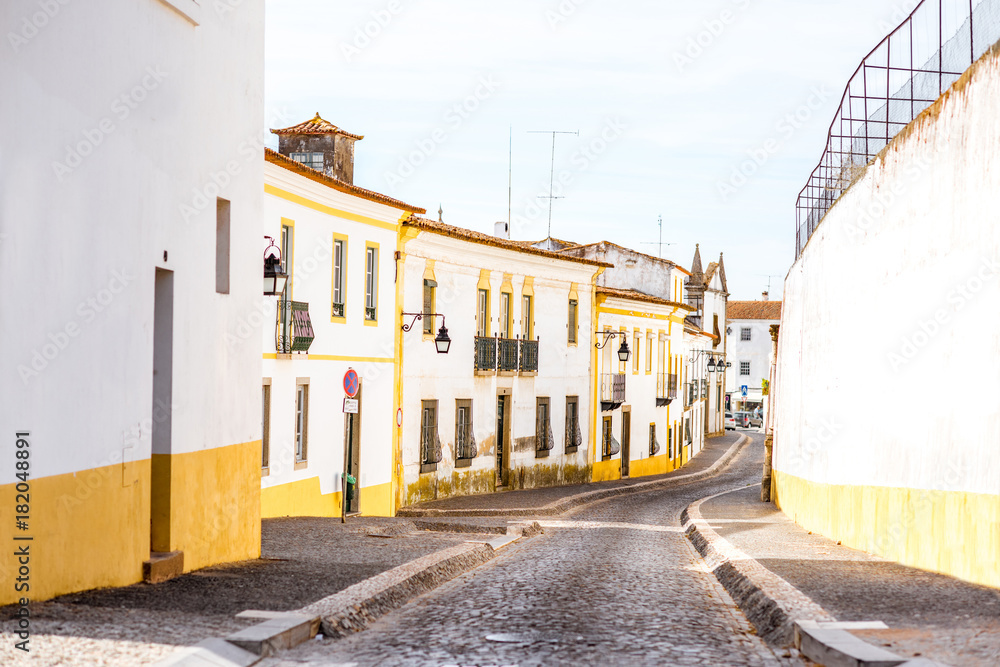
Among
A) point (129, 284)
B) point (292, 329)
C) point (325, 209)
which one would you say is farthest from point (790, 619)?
point (325, 209)

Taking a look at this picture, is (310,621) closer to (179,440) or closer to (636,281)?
(179,440)

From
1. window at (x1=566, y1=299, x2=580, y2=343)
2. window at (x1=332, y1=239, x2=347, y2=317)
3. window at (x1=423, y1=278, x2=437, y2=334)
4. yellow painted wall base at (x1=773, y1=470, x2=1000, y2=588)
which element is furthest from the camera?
window at (x1=566, y1=299, x2=580, y2=343)

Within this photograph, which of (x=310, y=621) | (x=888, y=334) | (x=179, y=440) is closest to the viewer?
(x=310, y=621)

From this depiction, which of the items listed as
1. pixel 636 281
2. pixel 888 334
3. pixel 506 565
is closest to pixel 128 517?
pixel 506 565

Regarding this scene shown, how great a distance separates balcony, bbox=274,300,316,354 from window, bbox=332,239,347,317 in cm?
169

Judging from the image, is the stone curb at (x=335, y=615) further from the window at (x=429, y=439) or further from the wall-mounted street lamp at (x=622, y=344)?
Answer: the wall-mounted street lamp at (x=622, y=344)

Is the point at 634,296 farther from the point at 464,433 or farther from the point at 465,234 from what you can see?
the point at 465,234

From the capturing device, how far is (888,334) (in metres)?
13.3

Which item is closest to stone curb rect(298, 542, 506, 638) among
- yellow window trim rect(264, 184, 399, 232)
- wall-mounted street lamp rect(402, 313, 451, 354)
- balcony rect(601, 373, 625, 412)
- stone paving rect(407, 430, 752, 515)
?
yellow window trim rect(264, 184, 399, 232)

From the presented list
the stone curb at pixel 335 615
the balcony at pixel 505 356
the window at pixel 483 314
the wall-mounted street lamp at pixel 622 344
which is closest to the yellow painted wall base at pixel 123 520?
the stone curb at pixel 335 615

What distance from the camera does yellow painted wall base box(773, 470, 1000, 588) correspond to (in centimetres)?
952

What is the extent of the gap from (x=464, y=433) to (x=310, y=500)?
8332 millimetres

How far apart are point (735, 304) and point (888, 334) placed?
86491 mm

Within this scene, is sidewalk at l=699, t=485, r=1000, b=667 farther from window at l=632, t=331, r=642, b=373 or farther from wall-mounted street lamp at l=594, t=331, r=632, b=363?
window at l=632, t=331, r=642, b=373
